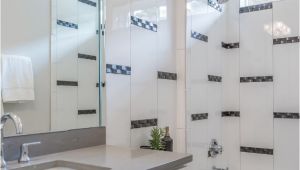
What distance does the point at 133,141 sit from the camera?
2.01 meters

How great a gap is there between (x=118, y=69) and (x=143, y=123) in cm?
42

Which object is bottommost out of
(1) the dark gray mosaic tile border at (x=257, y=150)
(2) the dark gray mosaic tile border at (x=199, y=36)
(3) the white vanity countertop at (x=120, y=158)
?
(1) the dark gray mosaic tile border at (x=257, y=150)

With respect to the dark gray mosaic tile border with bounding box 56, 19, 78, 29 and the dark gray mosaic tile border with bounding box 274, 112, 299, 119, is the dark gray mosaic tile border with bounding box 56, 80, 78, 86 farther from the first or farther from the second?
the dark gray mosaic tile border with bounding box 274, 112, 299, 119

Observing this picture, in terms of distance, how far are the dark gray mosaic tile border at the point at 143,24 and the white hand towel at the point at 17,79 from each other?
770mm

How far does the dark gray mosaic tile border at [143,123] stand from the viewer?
2.02 m

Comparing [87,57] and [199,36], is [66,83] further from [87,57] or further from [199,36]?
[199,36]

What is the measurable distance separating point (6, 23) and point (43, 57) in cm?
23

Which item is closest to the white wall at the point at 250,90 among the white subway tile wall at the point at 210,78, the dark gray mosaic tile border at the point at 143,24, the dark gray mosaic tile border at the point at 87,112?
the white subway tile wall at the point at 210,78

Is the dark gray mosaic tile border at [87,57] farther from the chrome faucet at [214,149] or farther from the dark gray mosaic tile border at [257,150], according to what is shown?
the dark gray mosaic tile border at [257,150]

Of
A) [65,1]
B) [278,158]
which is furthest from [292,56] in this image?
[65,1]

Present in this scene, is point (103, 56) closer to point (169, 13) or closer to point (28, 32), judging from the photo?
point (28, 32)

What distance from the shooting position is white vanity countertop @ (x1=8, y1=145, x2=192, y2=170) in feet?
4.22

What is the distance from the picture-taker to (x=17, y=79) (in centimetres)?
143

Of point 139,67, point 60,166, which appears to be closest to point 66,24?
point 139,67
